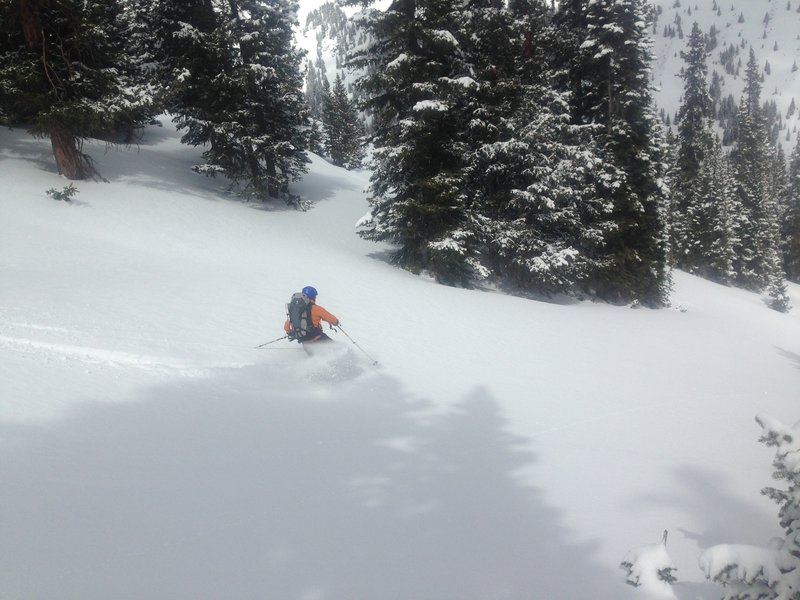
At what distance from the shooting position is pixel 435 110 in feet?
53.1

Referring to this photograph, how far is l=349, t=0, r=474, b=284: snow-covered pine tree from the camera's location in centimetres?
1655

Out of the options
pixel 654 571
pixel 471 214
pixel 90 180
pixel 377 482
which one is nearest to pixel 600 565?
pixel 654 571

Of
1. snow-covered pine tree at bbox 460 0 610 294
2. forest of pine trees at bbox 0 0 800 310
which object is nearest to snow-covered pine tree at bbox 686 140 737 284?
forest of pine trees at bbox 0 0 800 310

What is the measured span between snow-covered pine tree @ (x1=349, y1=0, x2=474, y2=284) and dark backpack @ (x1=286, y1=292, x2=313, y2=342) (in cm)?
870

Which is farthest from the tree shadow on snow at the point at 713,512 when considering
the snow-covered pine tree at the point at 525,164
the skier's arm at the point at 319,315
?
the snow-covered pine tree at the point at 525,164

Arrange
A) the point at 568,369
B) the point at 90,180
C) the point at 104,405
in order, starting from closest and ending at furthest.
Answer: the point at 104,405 → the point at 568,369 → the point at 90,180

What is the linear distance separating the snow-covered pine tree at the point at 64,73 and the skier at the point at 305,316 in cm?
1173

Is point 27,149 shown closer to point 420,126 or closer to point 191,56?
point 191,56

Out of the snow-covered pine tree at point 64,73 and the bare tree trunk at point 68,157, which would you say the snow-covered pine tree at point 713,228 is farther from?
the bare tree trunk at point 68,157

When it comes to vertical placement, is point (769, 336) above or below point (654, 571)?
below

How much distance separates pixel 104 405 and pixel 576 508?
632cm

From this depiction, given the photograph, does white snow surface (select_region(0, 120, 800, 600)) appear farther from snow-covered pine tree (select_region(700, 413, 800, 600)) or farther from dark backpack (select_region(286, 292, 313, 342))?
snow-covered pine tree (select_region(700, 413, 800, 600))

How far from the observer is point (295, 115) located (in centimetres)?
2261

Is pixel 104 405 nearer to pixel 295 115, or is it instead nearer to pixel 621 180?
pixel 295 115
